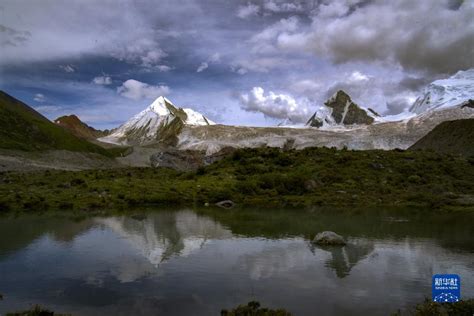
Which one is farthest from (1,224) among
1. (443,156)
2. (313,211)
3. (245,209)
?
(443,156)

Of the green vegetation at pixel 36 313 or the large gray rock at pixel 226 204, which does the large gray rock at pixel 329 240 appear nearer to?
the green vegetation at pixel 36 313

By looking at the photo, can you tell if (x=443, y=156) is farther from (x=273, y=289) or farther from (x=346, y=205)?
(x=273, y=289)

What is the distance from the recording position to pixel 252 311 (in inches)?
603

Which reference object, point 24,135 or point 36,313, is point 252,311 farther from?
point 24,135

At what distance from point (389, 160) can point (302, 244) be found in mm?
55654

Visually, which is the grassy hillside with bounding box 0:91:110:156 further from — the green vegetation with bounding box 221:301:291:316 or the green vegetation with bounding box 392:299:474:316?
the green vegetation with bounding box 392:299:474:316

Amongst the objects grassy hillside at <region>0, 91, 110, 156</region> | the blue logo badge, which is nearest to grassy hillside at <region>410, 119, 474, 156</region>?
the blue logo badge

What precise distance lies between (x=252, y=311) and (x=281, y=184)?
53.1m

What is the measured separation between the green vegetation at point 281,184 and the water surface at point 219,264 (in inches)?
592

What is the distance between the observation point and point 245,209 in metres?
52.8

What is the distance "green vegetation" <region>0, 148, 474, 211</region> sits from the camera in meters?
56.0

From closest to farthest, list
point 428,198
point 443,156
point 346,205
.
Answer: point 346,205
point 428,198
point 443,156

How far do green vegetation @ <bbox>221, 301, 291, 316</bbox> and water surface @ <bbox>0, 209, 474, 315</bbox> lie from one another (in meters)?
1.25

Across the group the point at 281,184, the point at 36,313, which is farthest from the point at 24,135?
the point at 36,313
